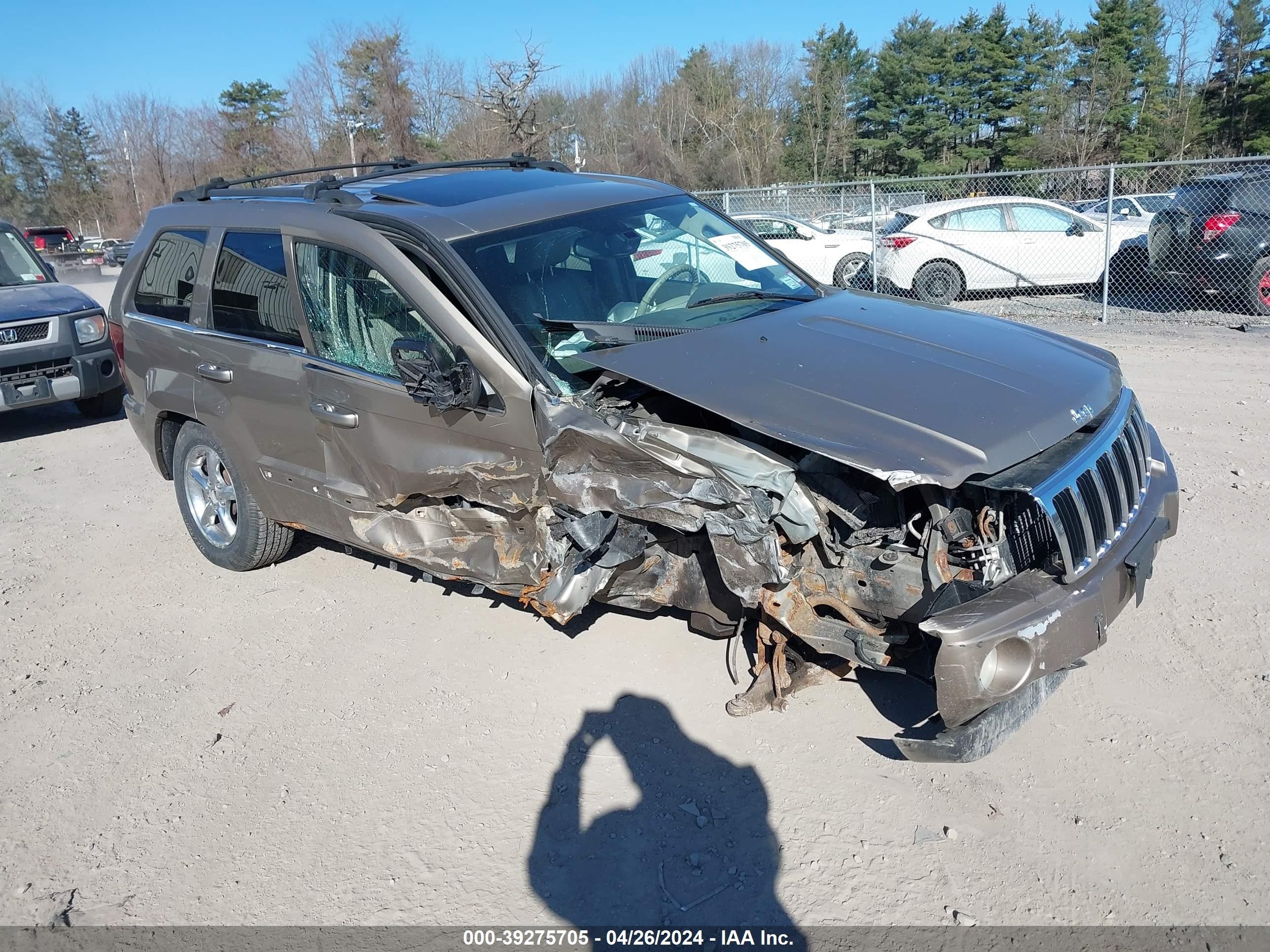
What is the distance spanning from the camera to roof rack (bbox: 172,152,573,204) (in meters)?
4.62

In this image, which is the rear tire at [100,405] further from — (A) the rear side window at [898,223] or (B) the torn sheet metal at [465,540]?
(A) the rear side window at [898,223]

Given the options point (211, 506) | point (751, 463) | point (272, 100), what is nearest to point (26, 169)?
point (272, 100)

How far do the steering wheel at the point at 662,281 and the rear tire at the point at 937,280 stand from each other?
9063mm

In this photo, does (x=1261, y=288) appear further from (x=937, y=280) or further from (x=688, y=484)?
(x=688, y=484)

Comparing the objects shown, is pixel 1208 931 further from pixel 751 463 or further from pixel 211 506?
pixel 211 506

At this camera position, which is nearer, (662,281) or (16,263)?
(662,281)

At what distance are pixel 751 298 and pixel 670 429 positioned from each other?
4.18 feet

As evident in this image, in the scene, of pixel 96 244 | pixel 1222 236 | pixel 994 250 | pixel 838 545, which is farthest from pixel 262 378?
pixel 96 244

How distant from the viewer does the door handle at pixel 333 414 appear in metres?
4.05

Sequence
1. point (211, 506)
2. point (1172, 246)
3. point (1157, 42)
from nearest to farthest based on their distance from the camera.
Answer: point (211, 506) → point (1172, 246) → point (1157, 42)

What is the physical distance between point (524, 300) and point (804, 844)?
2.29 m

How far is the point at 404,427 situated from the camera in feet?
12.7

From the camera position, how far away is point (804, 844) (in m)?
2.96

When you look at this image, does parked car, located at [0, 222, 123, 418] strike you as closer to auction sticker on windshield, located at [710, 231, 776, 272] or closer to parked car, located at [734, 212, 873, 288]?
auction sticker on windshield, located at [710, 231, 776, 272]
